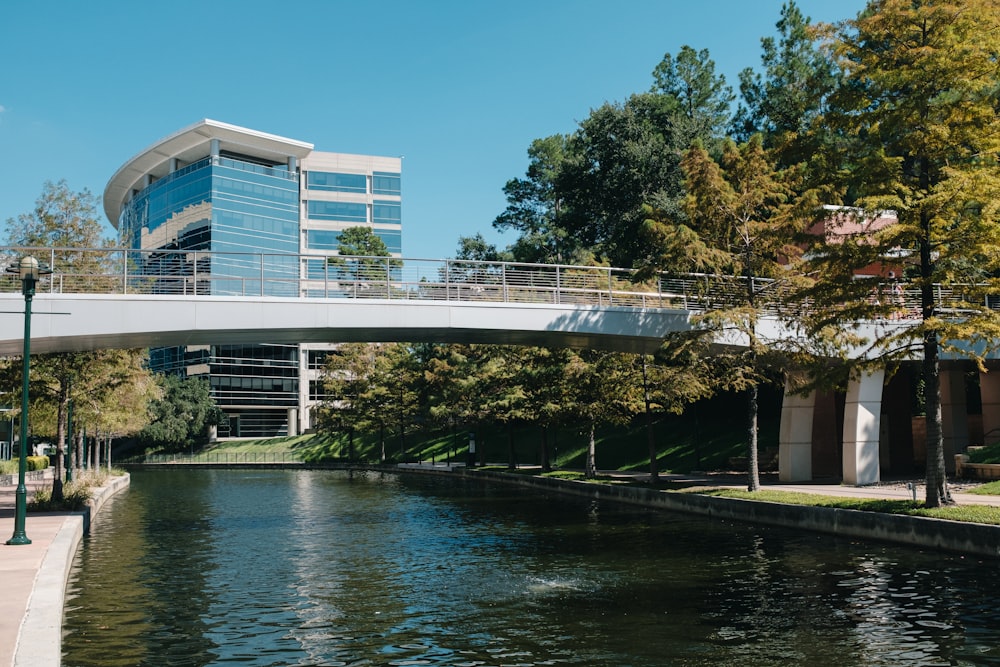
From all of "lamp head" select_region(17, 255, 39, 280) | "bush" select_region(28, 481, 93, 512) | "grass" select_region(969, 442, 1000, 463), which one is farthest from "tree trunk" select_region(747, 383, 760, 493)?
Answer: "lamp head" select_region(17, 255, 39, 280)

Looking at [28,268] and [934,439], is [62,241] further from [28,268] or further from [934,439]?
[934,439]

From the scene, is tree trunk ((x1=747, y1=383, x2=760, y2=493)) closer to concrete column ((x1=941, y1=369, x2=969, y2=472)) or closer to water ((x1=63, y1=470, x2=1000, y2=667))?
water ((x1=63, y1=470, x2=1000, y2=667))

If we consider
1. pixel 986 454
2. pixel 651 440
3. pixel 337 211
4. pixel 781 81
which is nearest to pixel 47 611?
pixel 651 440

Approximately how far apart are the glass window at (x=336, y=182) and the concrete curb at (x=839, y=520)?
9603 cm

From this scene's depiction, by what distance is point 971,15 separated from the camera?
22000 mm

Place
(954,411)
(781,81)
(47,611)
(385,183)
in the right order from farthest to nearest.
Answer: (385,183), (781,81), (954,411), (47,611)

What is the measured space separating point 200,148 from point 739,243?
92.0 m

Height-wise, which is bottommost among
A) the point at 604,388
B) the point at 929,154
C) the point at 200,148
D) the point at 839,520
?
the point at 839,520

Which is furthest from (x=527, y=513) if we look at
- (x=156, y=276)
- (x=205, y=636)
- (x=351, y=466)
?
(x=351, y=466)

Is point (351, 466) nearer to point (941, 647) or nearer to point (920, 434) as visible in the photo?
point (920, 434)

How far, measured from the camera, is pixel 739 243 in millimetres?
31812

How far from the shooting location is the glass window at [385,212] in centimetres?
12706

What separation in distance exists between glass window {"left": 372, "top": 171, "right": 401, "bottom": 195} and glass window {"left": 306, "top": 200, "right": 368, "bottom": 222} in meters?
3.16

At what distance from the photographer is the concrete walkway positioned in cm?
968
